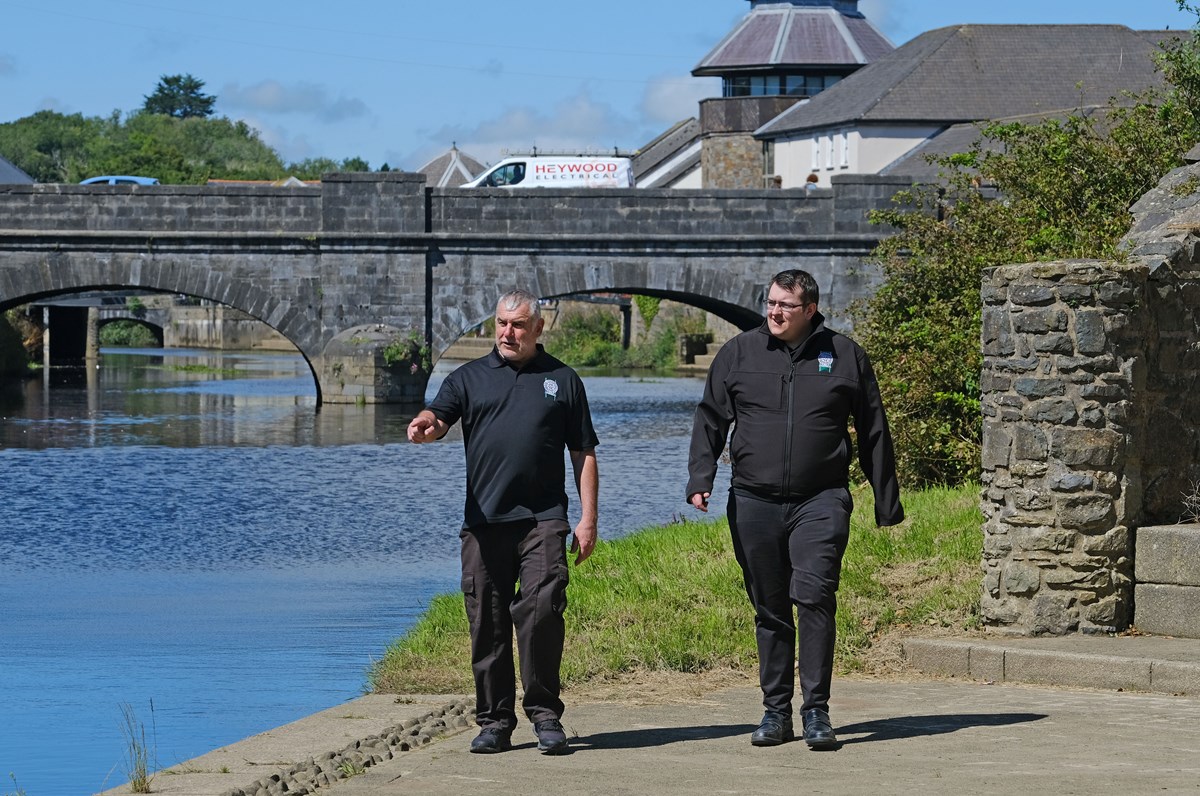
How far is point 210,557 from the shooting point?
15508mm

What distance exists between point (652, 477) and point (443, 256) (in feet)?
45.1

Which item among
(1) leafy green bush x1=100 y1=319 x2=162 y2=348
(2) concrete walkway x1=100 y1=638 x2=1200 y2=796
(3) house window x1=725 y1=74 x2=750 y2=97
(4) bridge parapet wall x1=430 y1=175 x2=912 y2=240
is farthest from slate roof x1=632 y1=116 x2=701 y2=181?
(2) concrete walkway x1=100 y1=638 x2=1200 y2=796

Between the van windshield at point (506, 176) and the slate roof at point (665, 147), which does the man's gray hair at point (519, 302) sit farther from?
the slate roof at point (665, 147)

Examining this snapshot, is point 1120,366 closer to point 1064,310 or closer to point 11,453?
point 1064,310

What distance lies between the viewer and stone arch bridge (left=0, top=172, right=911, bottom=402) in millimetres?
34562

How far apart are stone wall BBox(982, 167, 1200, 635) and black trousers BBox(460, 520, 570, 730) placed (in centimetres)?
270

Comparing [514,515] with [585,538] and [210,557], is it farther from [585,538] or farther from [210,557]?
[210,557]

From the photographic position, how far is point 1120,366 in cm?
807

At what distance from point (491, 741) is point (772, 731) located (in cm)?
102

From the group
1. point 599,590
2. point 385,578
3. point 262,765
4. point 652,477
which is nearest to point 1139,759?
point 262,765

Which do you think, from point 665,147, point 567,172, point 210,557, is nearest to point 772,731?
point 210,557

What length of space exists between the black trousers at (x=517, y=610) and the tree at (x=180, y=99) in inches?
6451

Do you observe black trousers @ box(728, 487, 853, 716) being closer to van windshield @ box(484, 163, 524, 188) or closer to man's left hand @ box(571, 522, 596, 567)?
man's left hand @ box(571, 522, 596, 567)

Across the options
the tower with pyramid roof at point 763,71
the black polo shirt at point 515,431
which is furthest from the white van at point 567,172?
the black polo shirt at point 515,431
